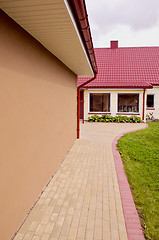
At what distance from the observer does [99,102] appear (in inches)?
683

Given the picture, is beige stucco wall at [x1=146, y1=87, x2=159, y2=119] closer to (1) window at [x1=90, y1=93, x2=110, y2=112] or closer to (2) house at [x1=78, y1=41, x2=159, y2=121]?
(2) house at [x1=78, y1=41, x2=159, y2=121]

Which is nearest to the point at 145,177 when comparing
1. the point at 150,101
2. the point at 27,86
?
the point at 27,86

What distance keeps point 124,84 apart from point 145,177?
1193cm

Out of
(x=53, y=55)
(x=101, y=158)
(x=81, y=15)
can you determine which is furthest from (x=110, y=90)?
(x=81, y=15)

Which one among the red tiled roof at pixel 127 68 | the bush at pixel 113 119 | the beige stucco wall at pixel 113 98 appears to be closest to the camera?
the bush at pixel 113 119

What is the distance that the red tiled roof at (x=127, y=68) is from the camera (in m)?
15.9

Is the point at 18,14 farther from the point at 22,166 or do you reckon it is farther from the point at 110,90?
the point at 110,90

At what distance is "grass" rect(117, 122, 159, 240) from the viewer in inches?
114

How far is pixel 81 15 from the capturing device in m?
2.48

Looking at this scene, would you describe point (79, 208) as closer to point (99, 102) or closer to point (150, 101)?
point (99, 102)

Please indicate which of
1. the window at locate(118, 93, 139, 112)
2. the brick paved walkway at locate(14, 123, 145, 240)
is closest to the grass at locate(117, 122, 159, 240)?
the brick paved walkway at locate(14, 123, 145, 240)

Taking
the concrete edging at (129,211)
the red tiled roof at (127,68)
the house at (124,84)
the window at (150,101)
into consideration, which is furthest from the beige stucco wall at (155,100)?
the concrete edging at (129,211)

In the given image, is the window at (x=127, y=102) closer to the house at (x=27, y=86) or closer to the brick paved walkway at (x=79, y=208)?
the brick paved walkway at (x=79, y=208)

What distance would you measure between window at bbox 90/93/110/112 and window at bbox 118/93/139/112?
3.93ft
